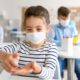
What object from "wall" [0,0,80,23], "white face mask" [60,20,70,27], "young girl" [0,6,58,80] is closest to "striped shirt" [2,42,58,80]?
"young girl" [0,6,58,80]

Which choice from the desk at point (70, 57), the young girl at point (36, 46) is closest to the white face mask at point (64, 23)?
the desk at point (70, 57)

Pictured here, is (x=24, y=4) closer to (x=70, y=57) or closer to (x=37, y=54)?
(x=70, y=57)

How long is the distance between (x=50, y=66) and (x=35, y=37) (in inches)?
8.7

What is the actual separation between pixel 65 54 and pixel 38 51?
107 cm

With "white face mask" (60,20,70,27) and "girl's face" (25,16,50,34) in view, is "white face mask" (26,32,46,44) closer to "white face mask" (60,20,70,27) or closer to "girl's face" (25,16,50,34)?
"girl's face" (25,16,50,34)

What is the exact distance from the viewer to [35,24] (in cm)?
117

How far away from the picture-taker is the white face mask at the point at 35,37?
48.7 inches

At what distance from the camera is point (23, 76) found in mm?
1182

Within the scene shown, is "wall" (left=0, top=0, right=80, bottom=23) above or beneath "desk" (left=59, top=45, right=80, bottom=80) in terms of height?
above

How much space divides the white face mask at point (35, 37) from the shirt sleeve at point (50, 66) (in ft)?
0.28

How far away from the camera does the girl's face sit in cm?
117

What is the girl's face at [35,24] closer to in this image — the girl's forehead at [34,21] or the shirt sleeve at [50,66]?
the girl's forehead at [34,21]

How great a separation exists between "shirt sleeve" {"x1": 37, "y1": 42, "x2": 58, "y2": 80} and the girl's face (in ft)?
0.40

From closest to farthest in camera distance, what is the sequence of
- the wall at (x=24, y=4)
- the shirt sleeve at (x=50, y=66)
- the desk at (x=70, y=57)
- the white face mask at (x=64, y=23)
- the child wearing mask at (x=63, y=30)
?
the shirt sleeve at (x=50, y=66) < the desk at (x=70, y=57) < the child wearing mask at (x=63, y=30) < the white face mask at (x=64, y=23) < the wall at (x=24, y=4)
